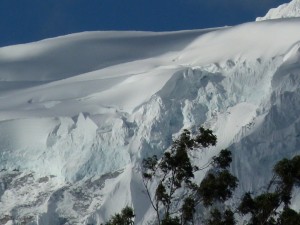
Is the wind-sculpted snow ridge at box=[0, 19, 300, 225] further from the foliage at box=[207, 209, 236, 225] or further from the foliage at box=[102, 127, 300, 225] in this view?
the foliage at box=[102, 127, 300, 225]

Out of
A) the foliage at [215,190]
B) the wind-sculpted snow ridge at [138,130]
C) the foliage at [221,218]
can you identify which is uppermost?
the foliage at [215,190]

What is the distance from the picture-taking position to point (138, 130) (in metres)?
124

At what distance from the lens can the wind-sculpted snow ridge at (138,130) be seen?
12219 centimetres

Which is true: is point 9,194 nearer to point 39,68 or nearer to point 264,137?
point 264,137

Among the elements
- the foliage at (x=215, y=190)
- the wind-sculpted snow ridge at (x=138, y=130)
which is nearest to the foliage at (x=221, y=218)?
the foliage at (x=215, y=190)

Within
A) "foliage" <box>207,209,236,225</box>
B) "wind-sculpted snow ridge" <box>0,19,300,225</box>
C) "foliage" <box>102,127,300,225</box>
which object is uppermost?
"foliage" <box>102,127,300,225</box>

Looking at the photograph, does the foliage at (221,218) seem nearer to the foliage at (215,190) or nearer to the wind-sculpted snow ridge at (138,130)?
the foliage at (215,190)

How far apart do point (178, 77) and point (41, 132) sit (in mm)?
15100

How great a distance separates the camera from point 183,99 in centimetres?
12575

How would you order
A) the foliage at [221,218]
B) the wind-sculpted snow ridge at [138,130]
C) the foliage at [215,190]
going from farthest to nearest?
1. the wind-sculpted snow ridge at [138,130]
2. the foliage at [221,218]
3. the foliage at [215,190]

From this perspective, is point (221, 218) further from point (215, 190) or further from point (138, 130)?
point (138, 130)

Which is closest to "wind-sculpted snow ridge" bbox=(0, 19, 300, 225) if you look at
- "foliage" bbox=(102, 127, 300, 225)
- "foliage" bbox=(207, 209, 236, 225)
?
"foliage" bbox=(207, 209, 236, 225)

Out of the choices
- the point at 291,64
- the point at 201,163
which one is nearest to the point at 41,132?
the point at 201,163

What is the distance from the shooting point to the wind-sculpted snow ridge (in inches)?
4811
